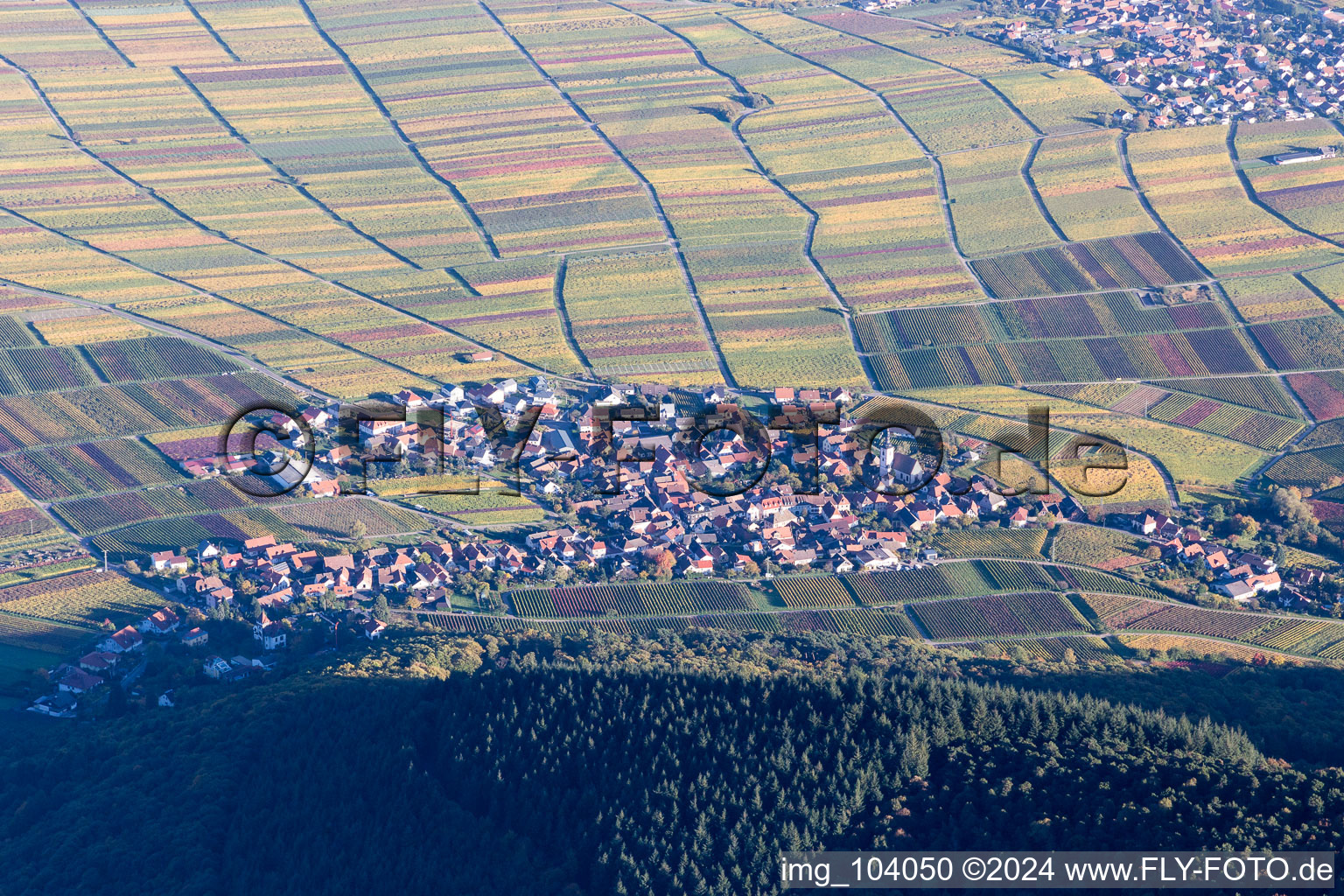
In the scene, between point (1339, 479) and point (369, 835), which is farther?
point (1339, 479)

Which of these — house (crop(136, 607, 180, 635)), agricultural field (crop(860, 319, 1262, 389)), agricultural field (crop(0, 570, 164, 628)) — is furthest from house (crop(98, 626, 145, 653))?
agricultural field (crop(860, 319, 1262, 389))

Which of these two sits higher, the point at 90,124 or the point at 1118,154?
the point at 90,124

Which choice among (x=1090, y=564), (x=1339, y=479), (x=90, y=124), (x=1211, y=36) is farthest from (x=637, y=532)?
(x=1211, y=36)

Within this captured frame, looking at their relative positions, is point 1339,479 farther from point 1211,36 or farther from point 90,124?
point 90,124

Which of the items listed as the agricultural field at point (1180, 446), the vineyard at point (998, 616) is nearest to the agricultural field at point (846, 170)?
the agricultural field at point (1180, 446)

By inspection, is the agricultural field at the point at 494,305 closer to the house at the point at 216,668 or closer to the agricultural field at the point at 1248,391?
the house at the point at 216,668

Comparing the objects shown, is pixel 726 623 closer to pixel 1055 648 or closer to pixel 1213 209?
pixel 1055 648
